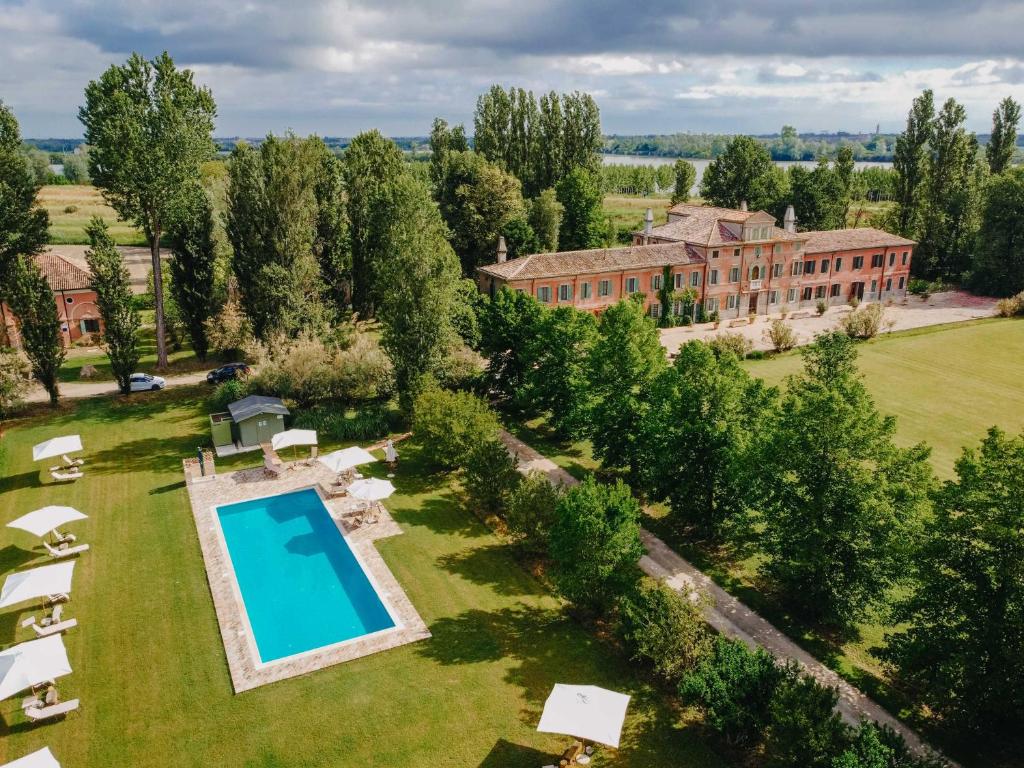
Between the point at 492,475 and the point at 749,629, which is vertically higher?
the point at 492,475

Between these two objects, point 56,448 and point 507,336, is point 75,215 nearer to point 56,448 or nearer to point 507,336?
point 56,448

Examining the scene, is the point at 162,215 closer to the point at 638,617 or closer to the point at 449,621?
the point at 449,621

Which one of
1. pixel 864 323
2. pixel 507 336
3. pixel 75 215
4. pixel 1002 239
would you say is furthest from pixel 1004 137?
pixel 75 215

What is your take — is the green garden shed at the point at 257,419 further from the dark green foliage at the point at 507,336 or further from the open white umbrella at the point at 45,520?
the dark green foliage at the point at 507,336

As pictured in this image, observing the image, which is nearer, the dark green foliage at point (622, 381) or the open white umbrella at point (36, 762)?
the open white umbrella at point (36, 762)

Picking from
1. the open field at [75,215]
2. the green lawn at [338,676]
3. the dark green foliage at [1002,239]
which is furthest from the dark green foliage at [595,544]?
the open field at [75,215]

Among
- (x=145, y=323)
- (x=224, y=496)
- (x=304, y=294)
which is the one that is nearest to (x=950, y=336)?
(x=304, y=294)
